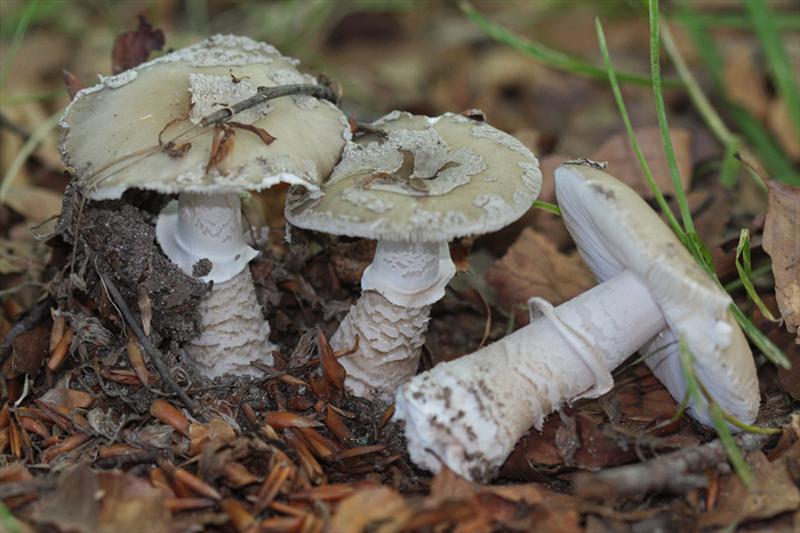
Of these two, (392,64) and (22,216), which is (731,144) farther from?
(22,216)

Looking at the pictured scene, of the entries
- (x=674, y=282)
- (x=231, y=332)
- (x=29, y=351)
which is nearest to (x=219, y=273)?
(x=231, y=332)

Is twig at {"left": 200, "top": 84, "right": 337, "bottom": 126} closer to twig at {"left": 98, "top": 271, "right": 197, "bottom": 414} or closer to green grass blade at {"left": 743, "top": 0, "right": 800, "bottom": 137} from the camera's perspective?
twig at {"left": 98, "top": 271, "right": 197, "bottom": 414}

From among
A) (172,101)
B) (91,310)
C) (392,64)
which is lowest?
(392,64)

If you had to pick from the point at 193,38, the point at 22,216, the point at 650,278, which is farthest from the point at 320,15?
the point at 650,278

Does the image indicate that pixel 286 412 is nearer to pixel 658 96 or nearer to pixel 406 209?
pixel 406 209

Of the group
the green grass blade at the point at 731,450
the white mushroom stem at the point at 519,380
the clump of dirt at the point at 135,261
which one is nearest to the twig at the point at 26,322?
the clump of dirt at the point at 135,261

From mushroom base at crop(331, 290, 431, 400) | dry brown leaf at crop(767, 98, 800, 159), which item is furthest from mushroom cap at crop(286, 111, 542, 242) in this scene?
dry brown leaf at crop(767, 98, 800, 159)
